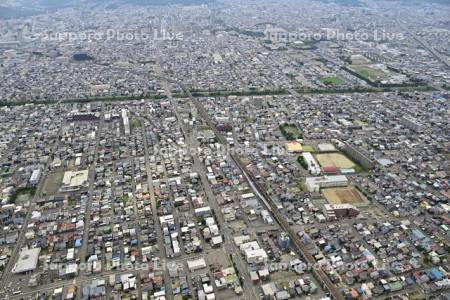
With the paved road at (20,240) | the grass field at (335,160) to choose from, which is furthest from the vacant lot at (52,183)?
the grass field at (335,160)

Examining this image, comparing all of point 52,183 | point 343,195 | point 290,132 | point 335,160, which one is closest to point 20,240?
point 52,183

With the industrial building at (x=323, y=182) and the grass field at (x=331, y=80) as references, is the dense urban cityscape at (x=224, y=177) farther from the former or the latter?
the grass field at (x=331, y=80)

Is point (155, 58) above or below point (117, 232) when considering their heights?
above

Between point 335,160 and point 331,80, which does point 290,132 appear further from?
point 331,80

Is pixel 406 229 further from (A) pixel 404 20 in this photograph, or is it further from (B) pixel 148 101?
(A) pixel 404 20

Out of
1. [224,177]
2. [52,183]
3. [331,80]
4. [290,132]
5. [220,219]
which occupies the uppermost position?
[331,80]

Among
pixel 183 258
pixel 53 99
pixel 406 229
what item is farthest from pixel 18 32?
pixel 406 229

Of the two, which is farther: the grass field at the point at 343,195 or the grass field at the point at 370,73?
the grass field at the point at 370,73
